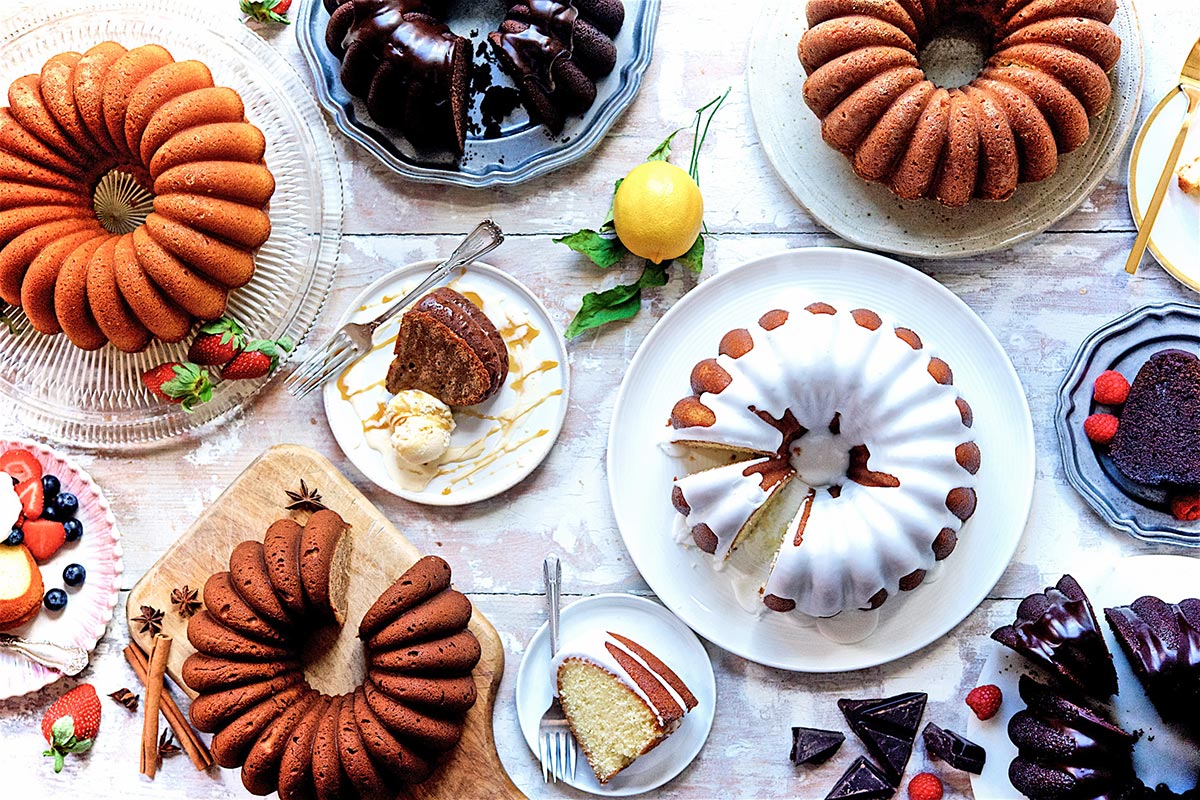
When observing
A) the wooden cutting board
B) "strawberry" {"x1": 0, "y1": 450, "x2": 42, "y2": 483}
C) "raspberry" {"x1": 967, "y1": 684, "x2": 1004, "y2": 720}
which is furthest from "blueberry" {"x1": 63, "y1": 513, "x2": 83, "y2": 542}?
"raspberry" {"x1": 967, "y1": 684, "x2": 1004, "y2": 720}

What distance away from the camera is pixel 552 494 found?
116 inches

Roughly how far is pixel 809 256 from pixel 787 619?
101cm

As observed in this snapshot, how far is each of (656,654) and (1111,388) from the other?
1.44 m

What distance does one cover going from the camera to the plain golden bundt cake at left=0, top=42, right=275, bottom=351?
259 centimetres

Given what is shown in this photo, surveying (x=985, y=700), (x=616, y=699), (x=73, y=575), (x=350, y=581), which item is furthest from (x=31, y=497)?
(x=985, y=700)

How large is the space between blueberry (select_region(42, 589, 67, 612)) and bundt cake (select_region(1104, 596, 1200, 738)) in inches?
113

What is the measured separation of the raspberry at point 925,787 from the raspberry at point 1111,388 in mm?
1140

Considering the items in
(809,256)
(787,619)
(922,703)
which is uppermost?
(809,256)

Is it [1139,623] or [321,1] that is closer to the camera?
[1139,623]

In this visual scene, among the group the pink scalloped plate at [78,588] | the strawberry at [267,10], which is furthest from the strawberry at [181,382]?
the strawberry at [267,10]

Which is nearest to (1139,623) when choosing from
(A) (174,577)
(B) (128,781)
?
(A) (174,577)

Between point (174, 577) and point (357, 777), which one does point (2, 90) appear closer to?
point (174, 577)

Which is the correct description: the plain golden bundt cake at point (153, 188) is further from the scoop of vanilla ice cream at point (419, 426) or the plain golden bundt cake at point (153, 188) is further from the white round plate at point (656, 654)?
the white round plate at point (656, 654)

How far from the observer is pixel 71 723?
2906 mm
